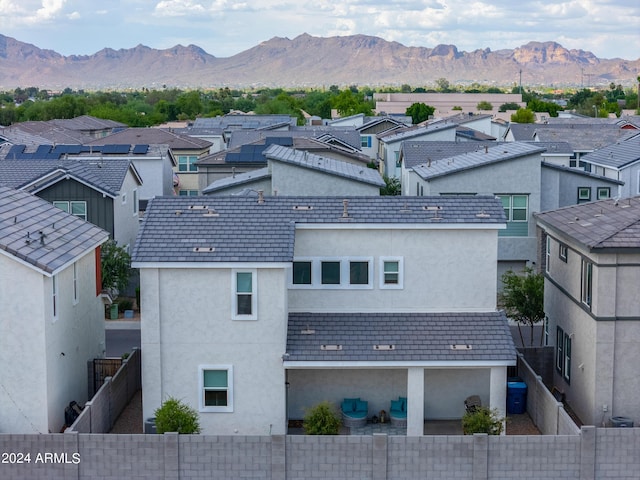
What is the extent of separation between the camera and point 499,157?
40.8 metres

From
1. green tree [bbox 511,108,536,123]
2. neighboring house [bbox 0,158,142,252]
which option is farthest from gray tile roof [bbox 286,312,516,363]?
green tree [bbox 511,108,536,123]

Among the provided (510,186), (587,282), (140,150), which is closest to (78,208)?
(140,150)

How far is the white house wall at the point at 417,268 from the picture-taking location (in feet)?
85.9

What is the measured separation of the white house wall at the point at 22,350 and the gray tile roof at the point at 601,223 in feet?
42.8

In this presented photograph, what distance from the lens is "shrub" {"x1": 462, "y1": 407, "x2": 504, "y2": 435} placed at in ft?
75.6

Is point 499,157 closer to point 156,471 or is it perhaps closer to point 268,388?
point 268,388

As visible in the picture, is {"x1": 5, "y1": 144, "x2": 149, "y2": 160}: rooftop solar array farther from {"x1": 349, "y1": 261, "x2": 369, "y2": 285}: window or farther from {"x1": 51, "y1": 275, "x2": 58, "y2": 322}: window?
{"x1": 349, "y1": 261, "x2": 369, "y2": 285}: window

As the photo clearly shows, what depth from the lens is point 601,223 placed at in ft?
86.3

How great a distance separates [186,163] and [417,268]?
40.5 meters

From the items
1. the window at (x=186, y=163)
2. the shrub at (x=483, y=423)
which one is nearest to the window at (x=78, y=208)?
the shrub at (x=483, y=423)

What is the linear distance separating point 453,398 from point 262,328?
5673 millimetres

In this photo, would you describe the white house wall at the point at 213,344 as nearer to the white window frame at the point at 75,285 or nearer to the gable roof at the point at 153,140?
the white window frame at the point at 75,285

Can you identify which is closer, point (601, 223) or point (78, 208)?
point (601, 223)

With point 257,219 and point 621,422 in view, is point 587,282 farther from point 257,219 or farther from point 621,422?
point 257,219
